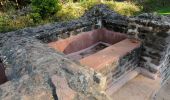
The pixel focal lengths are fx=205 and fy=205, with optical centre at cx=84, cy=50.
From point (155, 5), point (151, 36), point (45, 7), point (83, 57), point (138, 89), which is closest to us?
point (138, 89)

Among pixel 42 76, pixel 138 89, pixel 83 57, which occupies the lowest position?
pixel 138 89

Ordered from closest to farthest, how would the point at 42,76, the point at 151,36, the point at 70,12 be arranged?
the point at 42,76, the point at 151,36, the point at 70,12

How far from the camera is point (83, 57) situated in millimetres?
4094

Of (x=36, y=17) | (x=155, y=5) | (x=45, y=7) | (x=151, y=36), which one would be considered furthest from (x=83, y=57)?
(x=155, y=5)

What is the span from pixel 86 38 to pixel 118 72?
4.03 ft

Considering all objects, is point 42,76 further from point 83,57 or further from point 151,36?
point 151,36

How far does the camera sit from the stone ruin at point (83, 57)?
5.25ft

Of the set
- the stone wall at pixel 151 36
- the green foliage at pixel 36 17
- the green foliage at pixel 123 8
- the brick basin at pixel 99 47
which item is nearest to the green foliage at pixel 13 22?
the green foliage at pixel 36 17

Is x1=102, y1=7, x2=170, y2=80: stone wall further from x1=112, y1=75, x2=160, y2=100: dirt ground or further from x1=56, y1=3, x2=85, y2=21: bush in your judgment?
x1=56, y1=3, x2=85, y2=21: bush

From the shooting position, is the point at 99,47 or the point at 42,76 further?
the point at 99,47

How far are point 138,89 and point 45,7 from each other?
4.95m

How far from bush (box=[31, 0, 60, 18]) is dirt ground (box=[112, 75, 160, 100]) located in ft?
15.4

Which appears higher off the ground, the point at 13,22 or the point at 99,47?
the point at 13,22

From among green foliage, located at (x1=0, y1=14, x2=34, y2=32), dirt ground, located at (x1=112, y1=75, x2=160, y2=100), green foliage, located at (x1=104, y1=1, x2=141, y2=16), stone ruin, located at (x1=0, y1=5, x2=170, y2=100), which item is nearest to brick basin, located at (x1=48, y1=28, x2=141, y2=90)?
stone ruin, located at (x1=0, y1=5, x2=170, y2=100)
